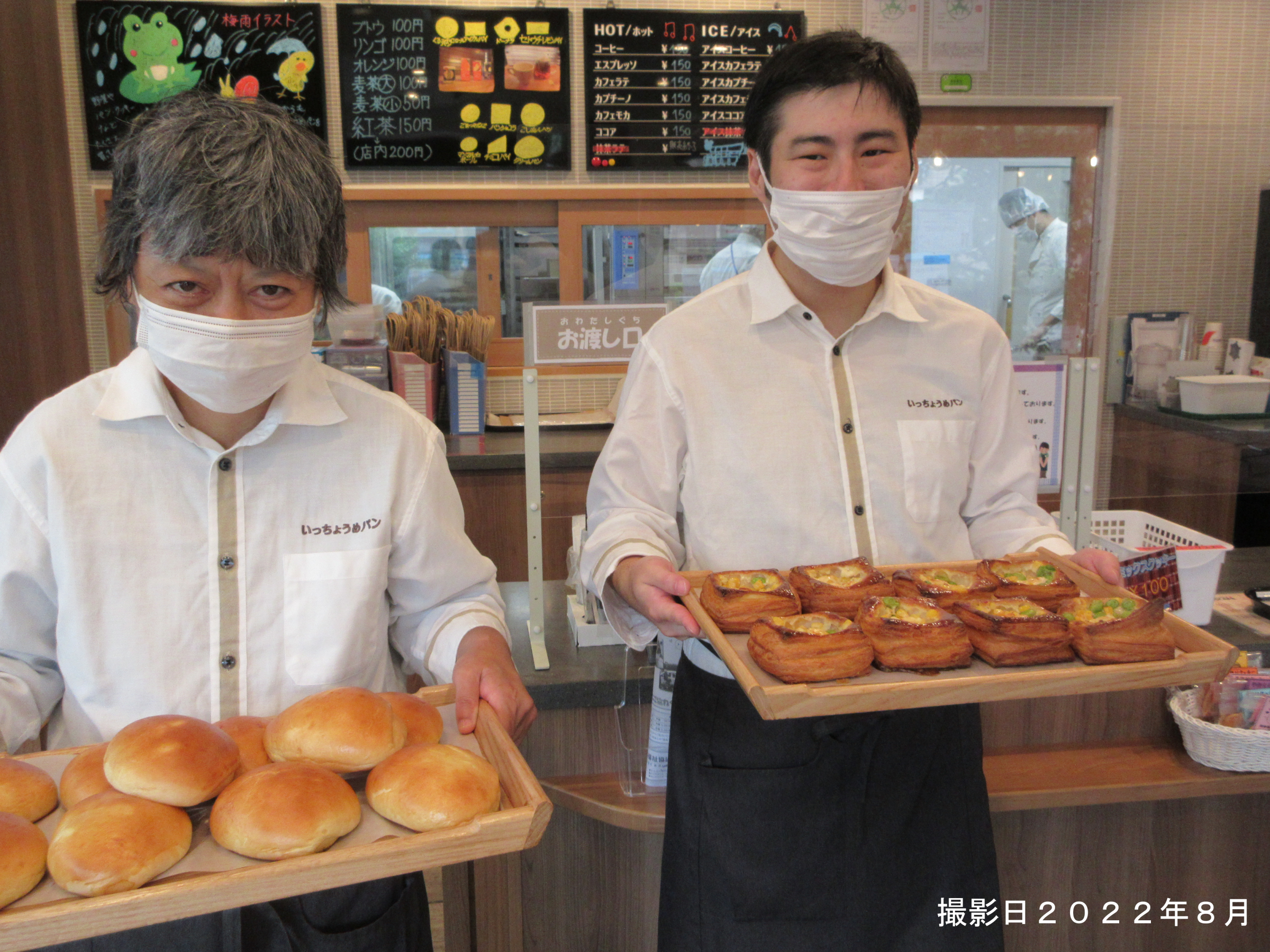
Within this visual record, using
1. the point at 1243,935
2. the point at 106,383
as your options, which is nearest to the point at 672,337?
the point at 106,383

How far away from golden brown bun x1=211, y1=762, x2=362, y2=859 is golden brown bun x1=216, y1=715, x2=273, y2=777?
70 mm

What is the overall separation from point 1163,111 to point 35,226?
15.4 feet

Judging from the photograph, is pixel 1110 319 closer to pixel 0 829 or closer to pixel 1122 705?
pixel 1122 705

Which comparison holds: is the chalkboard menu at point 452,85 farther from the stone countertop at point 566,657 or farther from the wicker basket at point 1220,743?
the wicker basket at point 1220,743

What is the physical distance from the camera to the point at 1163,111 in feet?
15.3

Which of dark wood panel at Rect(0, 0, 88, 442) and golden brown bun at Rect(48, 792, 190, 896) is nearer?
golden brown bun at Rect(48, 792, 190, 896)

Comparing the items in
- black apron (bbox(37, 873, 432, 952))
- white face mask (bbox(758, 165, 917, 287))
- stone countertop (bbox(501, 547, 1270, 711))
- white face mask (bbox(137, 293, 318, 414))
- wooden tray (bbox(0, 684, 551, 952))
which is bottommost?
stone countertop (bbox(501, 547, 1270, 711))

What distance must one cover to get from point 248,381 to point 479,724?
18.7 inches

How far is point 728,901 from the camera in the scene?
60.0 inches

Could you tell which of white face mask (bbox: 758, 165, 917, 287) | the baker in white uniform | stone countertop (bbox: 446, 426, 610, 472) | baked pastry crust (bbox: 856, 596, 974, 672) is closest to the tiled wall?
the baker in white uniform

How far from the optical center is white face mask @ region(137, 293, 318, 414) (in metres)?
1.12

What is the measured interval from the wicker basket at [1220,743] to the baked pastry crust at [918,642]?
1.00 meters

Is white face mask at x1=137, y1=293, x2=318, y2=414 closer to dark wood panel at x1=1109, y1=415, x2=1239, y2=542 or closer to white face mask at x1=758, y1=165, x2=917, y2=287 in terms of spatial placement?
white face mask at x1=758, y1=165, x2=917, y2=287

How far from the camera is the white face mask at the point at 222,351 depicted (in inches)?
43.9
